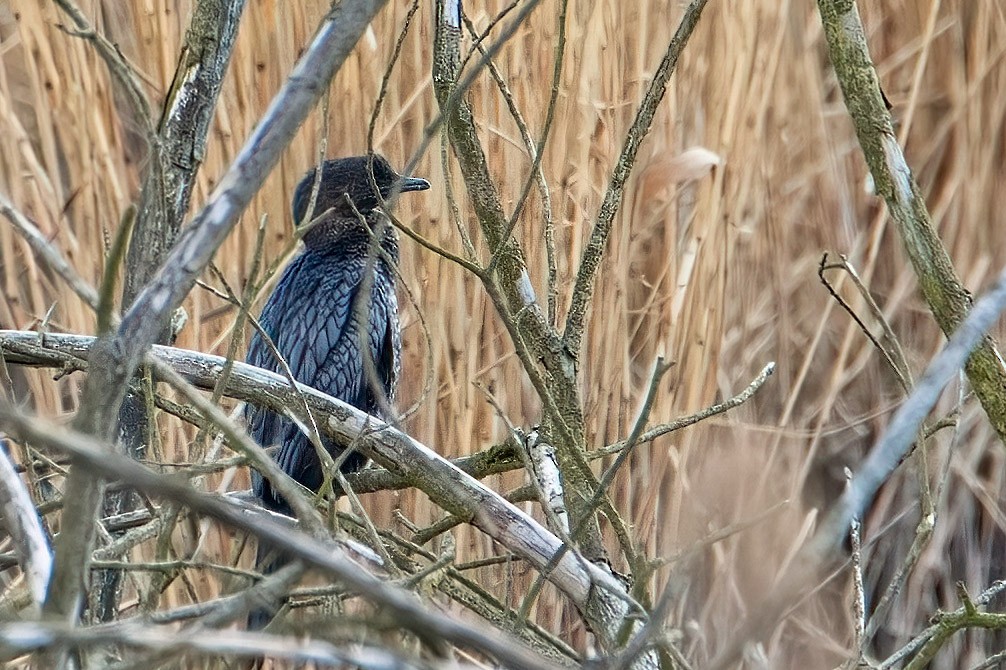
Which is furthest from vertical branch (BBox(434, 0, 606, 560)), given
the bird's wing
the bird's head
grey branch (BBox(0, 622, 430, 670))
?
the bird's wing

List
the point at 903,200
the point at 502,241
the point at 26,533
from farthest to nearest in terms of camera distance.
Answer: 1. the point at 502,241
2. the point at 903,200
3. the point at 26,533

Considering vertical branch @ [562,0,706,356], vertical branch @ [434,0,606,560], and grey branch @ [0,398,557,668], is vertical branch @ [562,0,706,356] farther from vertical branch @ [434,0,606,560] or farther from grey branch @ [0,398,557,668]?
grey branch @ [0,398,557,668]

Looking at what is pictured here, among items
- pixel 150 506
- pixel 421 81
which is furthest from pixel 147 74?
pixel 150 506

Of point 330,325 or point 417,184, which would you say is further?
point 330,325

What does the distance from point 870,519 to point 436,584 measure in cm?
293

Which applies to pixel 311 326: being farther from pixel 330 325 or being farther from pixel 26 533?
pixel 26 533

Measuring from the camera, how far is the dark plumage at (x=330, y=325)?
312cm

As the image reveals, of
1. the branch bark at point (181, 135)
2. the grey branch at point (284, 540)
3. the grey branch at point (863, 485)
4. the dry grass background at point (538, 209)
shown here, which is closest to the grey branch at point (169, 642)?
the grey branch at point (284, 540)

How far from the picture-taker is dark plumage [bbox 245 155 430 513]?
10.2 feet

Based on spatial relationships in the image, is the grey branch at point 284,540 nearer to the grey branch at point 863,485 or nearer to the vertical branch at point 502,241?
the grey branch at point 863,485

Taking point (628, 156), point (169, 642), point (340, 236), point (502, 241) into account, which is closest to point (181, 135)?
point (502, 241)

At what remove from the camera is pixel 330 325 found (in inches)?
128

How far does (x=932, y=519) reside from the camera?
5.34ft

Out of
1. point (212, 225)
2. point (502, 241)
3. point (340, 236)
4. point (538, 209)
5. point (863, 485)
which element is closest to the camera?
point (863, 485)
